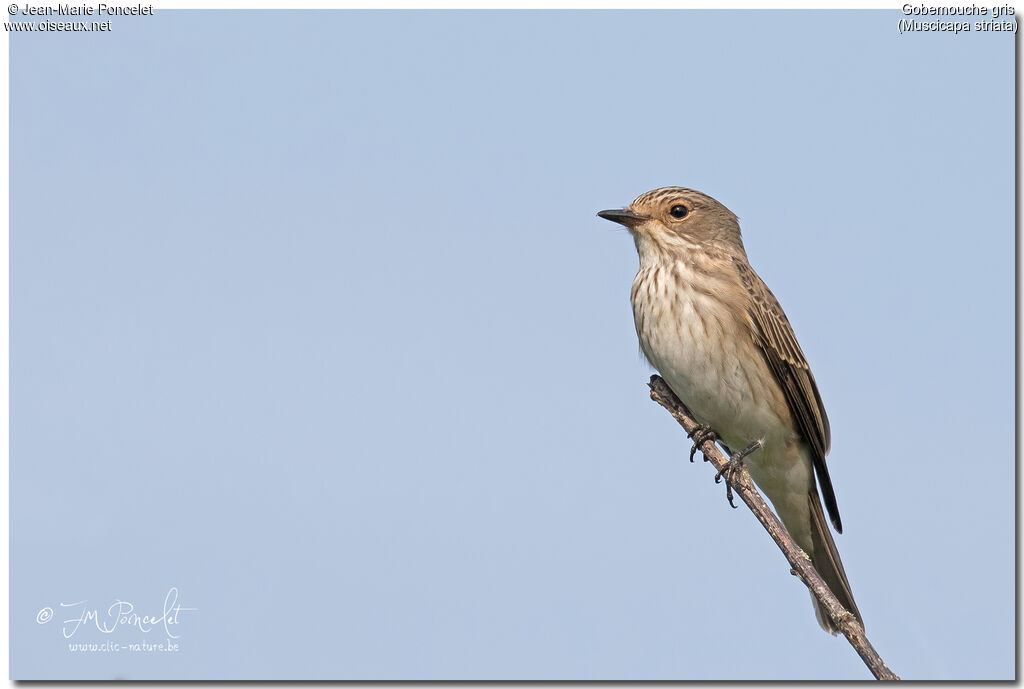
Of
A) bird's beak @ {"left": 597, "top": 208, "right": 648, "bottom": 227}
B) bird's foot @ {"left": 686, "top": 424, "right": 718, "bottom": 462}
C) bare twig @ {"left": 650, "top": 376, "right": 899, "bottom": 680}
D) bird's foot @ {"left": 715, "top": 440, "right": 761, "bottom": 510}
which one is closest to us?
bare twig @ {"left": 650, "top": 376, "right": 899, "bottom": 680}

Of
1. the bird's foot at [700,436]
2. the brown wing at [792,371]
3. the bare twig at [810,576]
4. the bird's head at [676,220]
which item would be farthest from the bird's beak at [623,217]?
the bare twig at [810,576]

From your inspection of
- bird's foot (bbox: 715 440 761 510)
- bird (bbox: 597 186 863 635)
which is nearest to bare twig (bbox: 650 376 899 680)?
bird's foot (bbox: 715 440 761 510)

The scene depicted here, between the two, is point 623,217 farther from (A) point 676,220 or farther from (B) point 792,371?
(B) point 792,371

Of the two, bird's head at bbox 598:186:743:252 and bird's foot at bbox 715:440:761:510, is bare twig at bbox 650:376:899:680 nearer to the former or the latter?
bird's foot at bbox 715:440:761:510

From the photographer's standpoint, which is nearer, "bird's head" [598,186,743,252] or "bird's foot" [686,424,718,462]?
"bird's foot" [686,424,718,462]

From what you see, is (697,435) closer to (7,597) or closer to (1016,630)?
(1016,630)

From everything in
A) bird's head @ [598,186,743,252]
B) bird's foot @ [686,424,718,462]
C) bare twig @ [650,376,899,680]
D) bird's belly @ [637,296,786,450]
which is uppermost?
bird's head @ [598,186,743,252]

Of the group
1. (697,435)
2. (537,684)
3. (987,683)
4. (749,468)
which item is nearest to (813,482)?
(749,468)

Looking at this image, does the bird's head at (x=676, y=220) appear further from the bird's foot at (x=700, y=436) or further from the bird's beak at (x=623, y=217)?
the bird's foot at (x=700, y=436)
